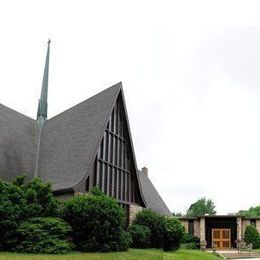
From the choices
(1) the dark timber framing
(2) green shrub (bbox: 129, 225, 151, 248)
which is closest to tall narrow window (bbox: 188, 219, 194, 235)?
(1) the dark timber framing

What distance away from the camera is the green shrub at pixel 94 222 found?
54.5 feet

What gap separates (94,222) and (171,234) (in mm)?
7354

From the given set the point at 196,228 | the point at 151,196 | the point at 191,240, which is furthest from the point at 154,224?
the point at 196,228

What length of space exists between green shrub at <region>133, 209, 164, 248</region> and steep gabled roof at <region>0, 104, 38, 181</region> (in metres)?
6.27

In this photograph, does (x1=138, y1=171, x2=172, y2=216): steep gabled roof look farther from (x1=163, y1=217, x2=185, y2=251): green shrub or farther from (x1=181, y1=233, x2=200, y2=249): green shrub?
(x1=163, y1=217, x2=185, y2=251): green shrub

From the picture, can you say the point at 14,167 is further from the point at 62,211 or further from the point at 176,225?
the point at 176,225

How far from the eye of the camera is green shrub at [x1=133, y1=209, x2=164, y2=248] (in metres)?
22.5

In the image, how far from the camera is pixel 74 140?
74.9 ft

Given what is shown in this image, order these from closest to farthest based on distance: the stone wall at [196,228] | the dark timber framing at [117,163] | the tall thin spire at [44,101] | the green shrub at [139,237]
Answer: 1. the green shrub at [139,237]
2. the dark timber framing at [117,163]
3. the tall thin spire at [44,101]
4. the stone wall at [196,228]

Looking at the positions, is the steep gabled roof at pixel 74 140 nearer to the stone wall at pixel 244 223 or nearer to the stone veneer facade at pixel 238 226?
the stone veneer facade at pixel 238 226

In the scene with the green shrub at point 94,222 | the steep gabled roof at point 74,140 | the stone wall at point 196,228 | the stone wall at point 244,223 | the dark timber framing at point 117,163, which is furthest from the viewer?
the stone wall at point 196,228

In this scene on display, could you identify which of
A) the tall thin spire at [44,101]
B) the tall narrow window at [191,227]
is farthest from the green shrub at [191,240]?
the tall thin spire at [44,101]

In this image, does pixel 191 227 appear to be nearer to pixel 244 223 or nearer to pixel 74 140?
pixel 244 223

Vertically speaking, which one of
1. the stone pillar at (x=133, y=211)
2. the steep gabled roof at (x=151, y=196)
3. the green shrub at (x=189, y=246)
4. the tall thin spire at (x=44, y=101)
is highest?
the tall thin spire at (x=44, y=101)
